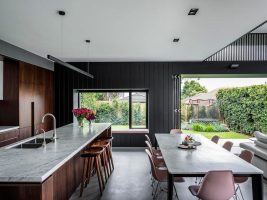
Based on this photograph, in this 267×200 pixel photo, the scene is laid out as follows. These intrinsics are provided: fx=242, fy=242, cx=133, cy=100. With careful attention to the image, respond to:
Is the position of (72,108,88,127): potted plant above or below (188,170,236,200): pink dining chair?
above

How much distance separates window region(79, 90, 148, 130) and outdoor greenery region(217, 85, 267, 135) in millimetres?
3102

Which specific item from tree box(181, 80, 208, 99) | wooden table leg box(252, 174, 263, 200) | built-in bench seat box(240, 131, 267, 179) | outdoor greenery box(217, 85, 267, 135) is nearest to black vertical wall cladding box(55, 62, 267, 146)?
tree box(181, 80, 208, 99)

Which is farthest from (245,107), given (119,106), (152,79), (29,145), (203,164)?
(29,145)

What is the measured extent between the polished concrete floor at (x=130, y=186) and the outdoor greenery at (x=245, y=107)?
411cm

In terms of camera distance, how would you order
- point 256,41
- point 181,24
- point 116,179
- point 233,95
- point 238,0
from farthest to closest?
point 233,95 < point 256,41 < point 116,179 < point 181,24 < point 238,0

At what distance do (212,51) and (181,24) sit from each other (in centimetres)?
231

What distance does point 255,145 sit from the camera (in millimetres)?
5000

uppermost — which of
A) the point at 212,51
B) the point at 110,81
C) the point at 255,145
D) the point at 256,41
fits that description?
the point at 256,41

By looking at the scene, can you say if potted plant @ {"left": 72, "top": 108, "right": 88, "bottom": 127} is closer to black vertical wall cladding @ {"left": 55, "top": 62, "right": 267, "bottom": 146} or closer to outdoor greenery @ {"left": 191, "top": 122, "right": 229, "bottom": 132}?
black vertical wall cladding @ {"left": 55, "top": 62, "right": 267, "bottom": 146}

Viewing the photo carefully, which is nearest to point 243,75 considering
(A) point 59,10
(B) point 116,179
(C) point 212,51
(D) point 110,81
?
(C) point 212,51

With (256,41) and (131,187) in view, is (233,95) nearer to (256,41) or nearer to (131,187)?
(256,41)

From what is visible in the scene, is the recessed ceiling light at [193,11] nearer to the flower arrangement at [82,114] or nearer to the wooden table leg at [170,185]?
the wooden table leg at [170,185]

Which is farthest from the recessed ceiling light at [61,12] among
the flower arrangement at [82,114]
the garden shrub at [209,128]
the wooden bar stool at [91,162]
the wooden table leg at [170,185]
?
the garden shrub at [209,128]

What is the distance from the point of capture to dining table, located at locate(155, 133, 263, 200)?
267 centimetres
